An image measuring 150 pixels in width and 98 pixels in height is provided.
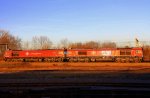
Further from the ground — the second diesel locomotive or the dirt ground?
the second diesel locomotive

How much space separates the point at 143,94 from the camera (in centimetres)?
1353

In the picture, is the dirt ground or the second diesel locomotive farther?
the second diesel locomotive

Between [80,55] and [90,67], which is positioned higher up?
[80,55]

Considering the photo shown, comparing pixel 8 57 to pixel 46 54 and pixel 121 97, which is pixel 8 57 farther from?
pixel 121 97

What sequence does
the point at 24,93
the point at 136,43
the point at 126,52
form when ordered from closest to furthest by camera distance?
the point at 24,93, the point at 126,52, the point at 136,43

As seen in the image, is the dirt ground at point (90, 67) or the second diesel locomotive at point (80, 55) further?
the second diesel locomotive at point (80, 55)

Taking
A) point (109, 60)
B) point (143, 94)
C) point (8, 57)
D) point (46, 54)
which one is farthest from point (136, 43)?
point (143, 94)

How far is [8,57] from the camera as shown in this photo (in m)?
64.2

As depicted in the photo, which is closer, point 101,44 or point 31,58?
point 31,58

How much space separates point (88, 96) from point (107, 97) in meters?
0.88

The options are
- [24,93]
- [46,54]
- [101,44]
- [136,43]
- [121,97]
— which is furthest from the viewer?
[101,44]

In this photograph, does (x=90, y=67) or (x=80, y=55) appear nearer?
(x=90, y=67)

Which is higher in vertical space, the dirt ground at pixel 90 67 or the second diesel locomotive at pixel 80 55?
the second diesel locomotive at pixel 80 55

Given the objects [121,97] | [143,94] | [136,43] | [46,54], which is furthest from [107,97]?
[136,43]
